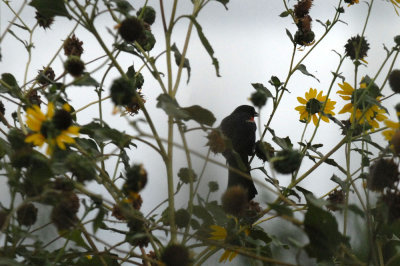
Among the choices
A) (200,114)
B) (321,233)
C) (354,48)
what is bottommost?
(321,233)

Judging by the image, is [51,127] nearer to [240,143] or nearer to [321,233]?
[321,233]

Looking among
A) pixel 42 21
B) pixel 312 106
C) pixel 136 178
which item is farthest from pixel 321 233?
pixel 42 21

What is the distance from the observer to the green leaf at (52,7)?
0.47 metres

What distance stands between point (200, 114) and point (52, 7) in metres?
0.15

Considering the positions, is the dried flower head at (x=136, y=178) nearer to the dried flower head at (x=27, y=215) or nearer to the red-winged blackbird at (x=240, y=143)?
the dried flower head at (x=27, y=215)

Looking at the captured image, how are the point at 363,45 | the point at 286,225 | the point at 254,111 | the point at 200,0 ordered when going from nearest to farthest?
the point at 200,0 < the point at 363,45 < the point at 286,225 < the point at 254,111

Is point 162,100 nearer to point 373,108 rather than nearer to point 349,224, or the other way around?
point 373,108

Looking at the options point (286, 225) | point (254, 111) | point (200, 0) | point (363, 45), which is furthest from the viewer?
point (254, 111)

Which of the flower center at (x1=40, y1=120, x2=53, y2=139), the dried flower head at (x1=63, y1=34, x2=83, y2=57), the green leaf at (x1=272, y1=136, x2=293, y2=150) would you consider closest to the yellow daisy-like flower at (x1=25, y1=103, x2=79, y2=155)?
the flower center at (x1=40, y1=120, x2=53, y2=139)

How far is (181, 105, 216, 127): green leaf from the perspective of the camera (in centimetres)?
45

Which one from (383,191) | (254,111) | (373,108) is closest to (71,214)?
(383,191)

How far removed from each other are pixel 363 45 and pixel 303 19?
2.9 inches

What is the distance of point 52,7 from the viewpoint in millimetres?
474

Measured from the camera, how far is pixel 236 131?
A: 0.73 meters
